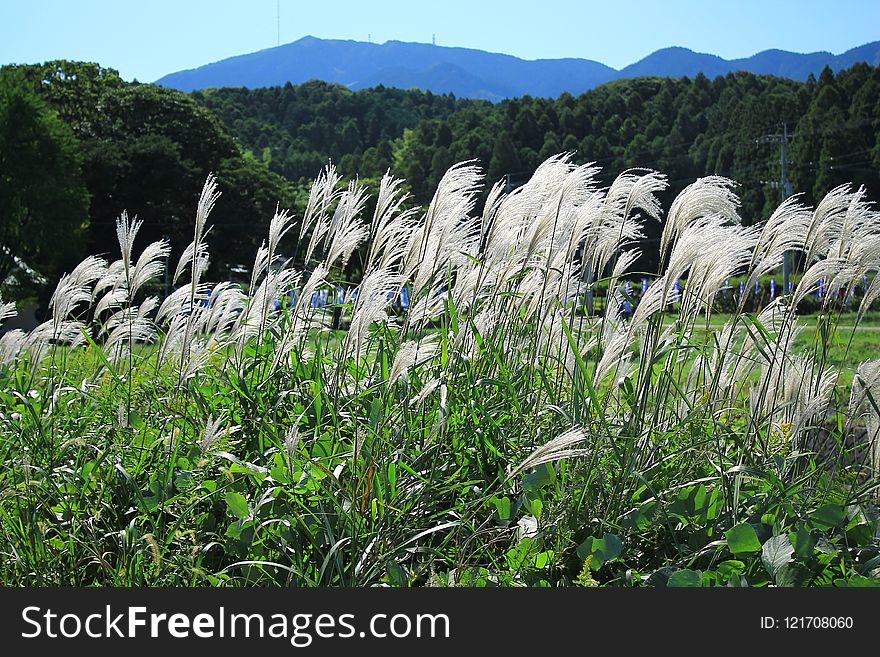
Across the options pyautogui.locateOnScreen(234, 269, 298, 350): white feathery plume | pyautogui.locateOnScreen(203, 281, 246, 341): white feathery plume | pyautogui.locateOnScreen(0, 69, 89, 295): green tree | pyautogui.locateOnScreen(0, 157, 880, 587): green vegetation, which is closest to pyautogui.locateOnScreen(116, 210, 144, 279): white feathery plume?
pyautogui.locateOnScreen(0, 157, 880, 587): green vegetation

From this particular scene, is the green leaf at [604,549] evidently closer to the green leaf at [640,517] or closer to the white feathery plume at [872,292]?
the green leaf at [640,517]

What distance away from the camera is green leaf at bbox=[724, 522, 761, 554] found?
91.9 inches

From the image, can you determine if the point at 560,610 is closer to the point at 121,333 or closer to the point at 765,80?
the point at 121,333

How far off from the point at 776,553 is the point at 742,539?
9 centimetres

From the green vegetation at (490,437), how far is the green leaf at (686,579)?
0.01 m

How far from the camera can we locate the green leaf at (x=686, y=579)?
88.3 inches

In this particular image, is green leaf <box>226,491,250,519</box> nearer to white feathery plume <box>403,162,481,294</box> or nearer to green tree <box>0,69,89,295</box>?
white feathery plume <box>403,162,481,294</box>

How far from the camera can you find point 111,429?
10.2 feet

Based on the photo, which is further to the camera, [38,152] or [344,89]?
[344,89]

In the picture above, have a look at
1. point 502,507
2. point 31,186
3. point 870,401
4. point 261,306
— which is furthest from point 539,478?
point 31,186

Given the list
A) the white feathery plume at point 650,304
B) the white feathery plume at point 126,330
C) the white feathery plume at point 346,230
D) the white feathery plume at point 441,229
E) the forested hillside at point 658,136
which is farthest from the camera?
the forested hillside at point 658,136

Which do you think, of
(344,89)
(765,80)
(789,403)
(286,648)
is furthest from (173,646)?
(344,89)

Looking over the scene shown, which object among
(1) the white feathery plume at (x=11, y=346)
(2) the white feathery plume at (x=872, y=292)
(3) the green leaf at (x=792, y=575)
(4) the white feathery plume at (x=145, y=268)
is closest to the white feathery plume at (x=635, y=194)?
(2) the white feathery plume at (x=872, y=292)

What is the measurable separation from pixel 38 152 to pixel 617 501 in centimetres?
2737
